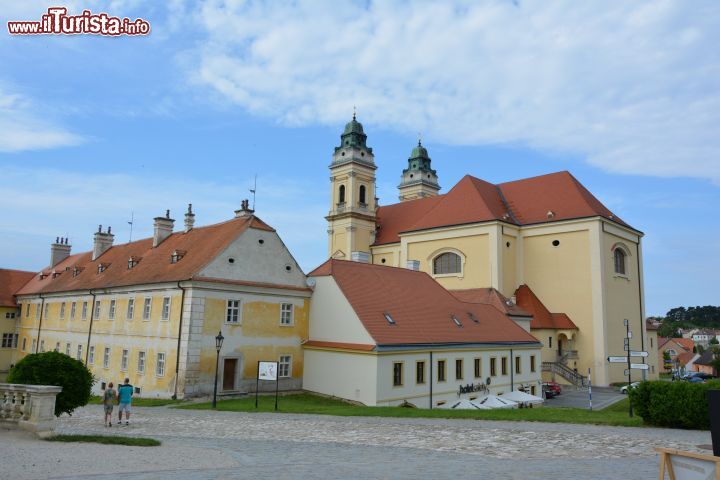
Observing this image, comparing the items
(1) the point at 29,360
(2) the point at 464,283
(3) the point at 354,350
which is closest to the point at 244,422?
(1) the point at 29,360

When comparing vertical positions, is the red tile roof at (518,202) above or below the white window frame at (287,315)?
above

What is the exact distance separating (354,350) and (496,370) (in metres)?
10.3

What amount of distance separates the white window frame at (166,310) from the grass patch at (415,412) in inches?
196

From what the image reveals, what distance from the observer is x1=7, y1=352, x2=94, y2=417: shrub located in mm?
14984

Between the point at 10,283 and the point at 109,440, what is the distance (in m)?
41.6

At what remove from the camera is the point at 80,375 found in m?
15.5

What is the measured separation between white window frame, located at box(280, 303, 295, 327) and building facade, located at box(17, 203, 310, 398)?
0.05 metres

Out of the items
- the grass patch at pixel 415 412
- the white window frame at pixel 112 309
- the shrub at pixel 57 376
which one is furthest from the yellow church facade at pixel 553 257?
the shrub at pixel 57 376

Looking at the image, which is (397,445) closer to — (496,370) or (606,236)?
(496,370)

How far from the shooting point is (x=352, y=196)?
63.7m

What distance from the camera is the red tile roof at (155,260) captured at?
27281 mm

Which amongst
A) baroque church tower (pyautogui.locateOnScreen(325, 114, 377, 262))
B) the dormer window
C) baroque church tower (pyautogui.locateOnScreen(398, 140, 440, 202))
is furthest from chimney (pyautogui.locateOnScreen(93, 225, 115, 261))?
baroque church tower (pyautogui.locateOnScreen(398, 140, 440, 202))

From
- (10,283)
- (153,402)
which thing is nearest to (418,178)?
(10,283)

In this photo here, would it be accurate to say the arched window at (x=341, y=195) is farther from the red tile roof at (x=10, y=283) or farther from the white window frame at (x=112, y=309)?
the white window frame at (x=112, y=309)
